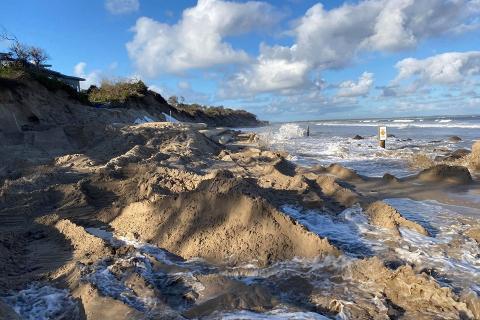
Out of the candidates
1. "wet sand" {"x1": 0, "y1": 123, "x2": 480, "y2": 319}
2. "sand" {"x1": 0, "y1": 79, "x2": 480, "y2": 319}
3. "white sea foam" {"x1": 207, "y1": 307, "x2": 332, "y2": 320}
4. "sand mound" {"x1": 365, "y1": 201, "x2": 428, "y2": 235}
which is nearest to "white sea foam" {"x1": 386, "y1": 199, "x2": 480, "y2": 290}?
"wet sand" {"x1": 0, "y1": 123, "x2": 480, "y2": 319}

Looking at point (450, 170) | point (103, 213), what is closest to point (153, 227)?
point (103, 213)

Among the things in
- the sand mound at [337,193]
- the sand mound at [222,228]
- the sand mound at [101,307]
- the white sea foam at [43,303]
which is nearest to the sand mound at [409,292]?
the sand mound at [222,228]

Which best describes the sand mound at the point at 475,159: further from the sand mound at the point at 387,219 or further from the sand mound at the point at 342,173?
the sand mound at the point at 387,219

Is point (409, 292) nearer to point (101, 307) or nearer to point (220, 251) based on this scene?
point (220, 251)

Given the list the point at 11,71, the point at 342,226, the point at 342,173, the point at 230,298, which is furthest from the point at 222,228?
the point at 11,71

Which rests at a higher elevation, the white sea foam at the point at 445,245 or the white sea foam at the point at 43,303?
the white sea foam at the point at 43,303

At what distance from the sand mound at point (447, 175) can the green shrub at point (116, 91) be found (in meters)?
22.5

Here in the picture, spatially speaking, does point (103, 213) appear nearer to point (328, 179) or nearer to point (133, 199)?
point (133, 199)

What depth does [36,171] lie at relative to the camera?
9.41 m

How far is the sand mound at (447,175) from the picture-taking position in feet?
34.0

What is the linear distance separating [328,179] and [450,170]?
4139mm

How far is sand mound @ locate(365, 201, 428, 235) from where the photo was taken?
6167mm

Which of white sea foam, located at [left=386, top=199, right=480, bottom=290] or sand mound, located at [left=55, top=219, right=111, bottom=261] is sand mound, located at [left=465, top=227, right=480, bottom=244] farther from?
sand mound, located at [left=55, top=219, right=111, bottom=261]

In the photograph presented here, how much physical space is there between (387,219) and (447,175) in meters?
5.27
